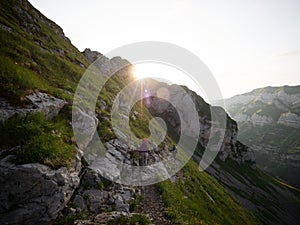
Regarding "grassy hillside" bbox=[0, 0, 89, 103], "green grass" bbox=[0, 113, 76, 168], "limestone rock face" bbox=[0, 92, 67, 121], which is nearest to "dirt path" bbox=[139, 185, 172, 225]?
"green grass" bbox=[0, 113, 76, 168]

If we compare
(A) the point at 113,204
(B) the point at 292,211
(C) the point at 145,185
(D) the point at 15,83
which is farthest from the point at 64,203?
(B) the point at 292,211

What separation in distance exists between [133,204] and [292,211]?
130 meters

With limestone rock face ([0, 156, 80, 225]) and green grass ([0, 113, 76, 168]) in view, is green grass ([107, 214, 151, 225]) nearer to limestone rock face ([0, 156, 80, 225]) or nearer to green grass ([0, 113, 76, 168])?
limestone rock face ([0, 156, 80, 225])

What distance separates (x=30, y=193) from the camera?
32.8 feet

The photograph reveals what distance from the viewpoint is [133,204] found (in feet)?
49.3

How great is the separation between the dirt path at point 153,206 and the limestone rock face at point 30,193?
6922 millimetres

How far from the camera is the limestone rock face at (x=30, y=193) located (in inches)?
366

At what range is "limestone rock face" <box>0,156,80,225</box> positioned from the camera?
→ 9.30 metres

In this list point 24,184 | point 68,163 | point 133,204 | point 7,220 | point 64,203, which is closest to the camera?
point 7,220

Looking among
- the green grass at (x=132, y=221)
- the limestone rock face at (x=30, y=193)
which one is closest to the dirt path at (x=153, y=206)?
the green grass at (x=132, y=221)

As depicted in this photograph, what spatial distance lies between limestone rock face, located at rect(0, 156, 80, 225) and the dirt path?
6922mm

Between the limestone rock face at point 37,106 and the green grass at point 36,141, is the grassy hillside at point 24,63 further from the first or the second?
the green grass at point 36,141

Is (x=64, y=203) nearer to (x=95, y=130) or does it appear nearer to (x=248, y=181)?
(x=95, y=130)

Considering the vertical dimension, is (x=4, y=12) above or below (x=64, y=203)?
above
